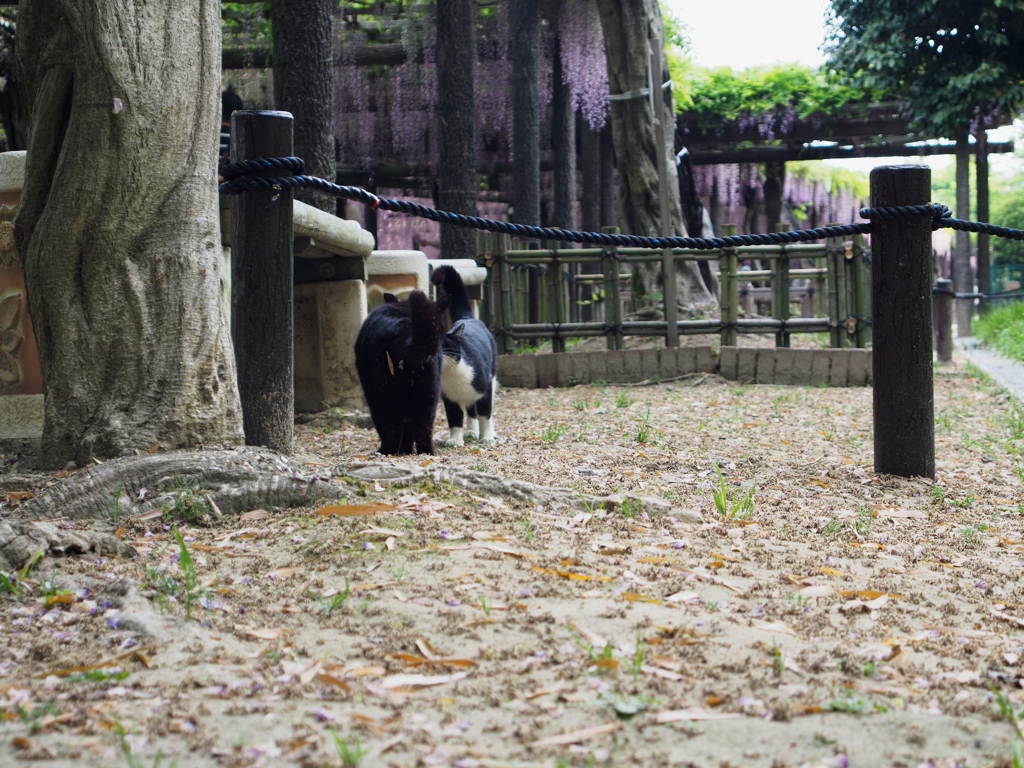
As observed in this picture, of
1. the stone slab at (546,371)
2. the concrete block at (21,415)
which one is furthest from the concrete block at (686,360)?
the concrete block at (21,415)

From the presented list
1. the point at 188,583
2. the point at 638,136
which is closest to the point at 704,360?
the point at 638,136

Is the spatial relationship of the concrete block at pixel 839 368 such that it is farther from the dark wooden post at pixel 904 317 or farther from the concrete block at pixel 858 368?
the dark wooden post at pixel 904 317

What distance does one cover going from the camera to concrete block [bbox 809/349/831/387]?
9070 mm

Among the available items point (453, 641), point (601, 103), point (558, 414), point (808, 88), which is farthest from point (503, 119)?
point (453, 641)

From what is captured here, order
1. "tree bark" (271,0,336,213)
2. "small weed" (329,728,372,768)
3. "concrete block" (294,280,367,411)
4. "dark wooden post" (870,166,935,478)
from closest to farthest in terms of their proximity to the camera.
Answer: "small weed" (329,728,372,768) < "dark wooden post" (870,166,935,478) < "concrete block" (294,280,367,411) < "tree bark" (271,0,336,213)

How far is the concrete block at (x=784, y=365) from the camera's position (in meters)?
9.17

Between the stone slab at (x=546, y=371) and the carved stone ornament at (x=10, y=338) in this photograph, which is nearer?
the carved stone ornament at (x=10, y=338)

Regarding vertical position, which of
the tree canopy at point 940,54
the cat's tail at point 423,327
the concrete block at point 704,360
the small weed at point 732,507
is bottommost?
the small weed at point 732,507

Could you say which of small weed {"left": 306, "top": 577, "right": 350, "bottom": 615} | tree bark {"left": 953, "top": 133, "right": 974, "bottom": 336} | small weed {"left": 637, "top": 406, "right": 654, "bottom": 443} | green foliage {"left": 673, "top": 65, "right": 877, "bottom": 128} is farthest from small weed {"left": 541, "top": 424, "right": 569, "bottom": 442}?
green foliage {"left": 673, "top": 65, "right": 877, "bottom": 128}

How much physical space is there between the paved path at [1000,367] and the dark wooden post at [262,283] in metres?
6.31

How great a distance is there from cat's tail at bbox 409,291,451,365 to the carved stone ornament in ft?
6.90

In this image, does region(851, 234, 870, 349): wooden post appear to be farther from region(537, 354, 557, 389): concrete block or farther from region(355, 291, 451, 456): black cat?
region(355, 291, 451, 456): black cat

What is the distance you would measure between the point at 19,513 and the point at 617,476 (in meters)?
2.24

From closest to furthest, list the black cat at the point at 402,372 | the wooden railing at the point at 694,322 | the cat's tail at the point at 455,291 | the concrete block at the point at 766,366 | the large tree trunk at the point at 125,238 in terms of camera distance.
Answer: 1. the large tree trunk at the point at 125,238
2. the black cat at the point at 402,372
3. the cat's tail at the point at 455,291
4. the concrete block at the point at 766,366
5. the wooden railing at the point at 694,322
